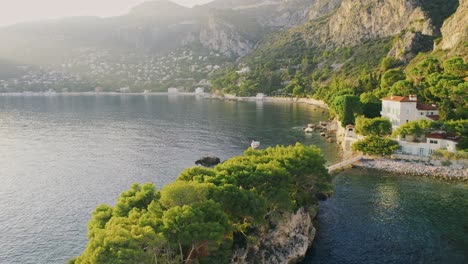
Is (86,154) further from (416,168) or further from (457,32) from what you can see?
(457,32)

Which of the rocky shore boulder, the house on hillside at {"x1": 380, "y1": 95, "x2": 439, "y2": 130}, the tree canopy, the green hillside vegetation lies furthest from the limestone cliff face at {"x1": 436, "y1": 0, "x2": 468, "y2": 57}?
the green hillside vegetation

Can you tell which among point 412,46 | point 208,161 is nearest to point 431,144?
point 208,161

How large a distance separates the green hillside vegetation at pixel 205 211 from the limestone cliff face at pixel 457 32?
113 m

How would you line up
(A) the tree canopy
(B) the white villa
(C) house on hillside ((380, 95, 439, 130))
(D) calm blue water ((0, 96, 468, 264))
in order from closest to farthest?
(D) calm blue water ((0, 96, 468, 264))
(B) the white villa
(C) house on hillside ((380, 95, 439, 130))
(A) the tree canopy

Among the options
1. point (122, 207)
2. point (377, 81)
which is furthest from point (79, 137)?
point (377, 81)

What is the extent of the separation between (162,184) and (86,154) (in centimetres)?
3596

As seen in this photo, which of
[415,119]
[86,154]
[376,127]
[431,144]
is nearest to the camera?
[431,144]

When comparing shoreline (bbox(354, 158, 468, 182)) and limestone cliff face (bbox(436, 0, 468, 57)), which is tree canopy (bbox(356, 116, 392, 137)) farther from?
limestone cliff face (bbox(436, 0, 468, 57))

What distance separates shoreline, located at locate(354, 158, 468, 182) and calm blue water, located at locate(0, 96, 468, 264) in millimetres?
3572

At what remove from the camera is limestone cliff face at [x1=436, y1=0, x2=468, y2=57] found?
133 metres

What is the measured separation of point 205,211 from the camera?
32.9m

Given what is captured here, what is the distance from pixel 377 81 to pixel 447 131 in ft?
234

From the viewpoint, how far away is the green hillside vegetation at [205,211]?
28506mm

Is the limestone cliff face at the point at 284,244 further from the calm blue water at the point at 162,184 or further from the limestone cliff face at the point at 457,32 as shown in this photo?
the limestone cliff face at the point at 457,32
